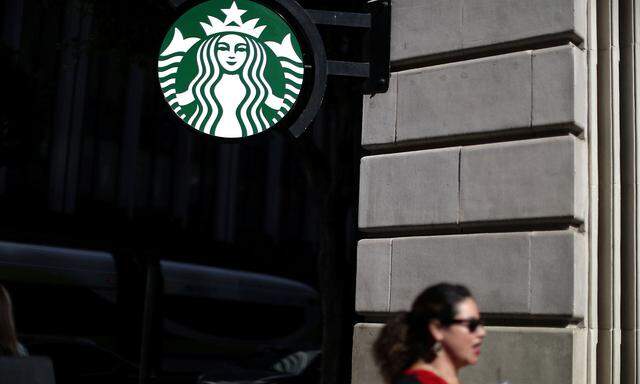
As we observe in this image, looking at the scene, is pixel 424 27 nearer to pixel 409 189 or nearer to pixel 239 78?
pixel 409 189

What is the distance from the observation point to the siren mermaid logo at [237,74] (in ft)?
18.3

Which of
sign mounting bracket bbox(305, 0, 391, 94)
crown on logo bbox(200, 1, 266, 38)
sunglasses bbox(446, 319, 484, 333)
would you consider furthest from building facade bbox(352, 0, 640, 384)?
sunglasses bbox(446, 319, 484, 333)

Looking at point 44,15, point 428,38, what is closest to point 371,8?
point 428,38

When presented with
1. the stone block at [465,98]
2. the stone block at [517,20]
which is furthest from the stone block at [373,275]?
the stone block at [517,20]

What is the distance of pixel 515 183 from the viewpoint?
561 centimetres

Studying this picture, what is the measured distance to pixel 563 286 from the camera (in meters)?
5.29

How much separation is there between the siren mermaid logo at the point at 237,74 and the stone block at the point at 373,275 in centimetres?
117

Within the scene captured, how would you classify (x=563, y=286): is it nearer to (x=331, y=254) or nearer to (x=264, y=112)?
(x=264, y=112)

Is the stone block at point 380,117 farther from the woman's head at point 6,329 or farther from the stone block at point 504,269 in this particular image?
the woman's head at point 6,329

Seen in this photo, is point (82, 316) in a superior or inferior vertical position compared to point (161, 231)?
inferior

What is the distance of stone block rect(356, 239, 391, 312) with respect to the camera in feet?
19.9

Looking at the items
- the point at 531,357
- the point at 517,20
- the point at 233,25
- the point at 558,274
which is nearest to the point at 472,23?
the point at 517,20

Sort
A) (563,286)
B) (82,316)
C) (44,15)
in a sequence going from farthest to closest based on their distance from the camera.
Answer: (44,15)
(82,316)
(563,286)

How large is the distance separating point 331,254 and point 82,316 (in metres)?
9.73
